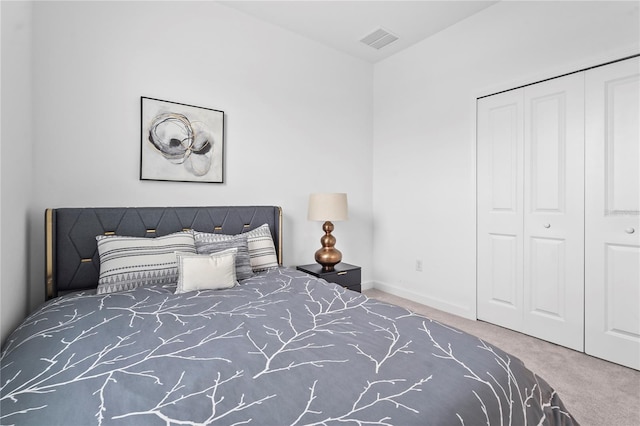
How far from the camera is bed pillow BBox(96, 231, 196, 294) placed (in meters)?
1.93

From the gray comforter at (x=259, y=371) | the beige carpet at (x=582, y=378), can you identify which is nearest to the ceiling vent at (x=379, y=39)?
the gray comforter at (x=259, y=371)

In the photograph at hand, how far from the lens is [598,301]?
88.7 inches

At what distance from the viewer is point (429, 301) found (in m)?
3.39

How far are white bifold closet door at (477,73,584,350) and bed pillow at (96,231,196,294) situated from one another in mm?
2673

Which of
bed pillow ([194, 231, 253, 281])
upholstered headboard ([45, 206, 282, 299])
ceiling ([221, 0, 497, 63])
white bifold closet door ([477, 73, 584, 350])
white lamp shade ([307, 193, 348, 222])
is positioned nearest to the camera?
upholstered headboard ([45, 206, 282, 299])

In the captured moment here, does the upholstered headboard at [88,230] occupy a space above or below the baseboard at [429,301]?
above

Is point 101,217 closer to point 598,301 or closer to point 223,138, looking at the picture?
point 223,138

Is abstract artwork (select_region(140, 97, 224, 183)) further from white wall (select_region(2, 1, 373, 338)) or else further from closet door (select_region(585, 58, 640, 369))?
closet door (select_region(585, 58, 640, 369))

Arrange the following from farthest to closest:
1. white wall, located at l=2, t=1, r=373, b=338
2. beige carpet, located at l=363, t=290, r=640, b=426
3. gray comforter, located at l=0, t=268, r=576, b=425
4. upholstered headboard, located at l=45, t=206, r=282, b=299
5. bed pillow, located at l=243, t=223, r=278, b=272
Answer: bed pillow, located at l=243, t=223, r=278, b=272 < white wall, located at l=2, t=1, r=373, b=338 < upholstered headboard, located at l=45, t=206, r=282, b=299 < beige carpet, located at l=363, t=290, r=640, b=426 < gray comforter, located at l=0, t=268, r=576, b=425

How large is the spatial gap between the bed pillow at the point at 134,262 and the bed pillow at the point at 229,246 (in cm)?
15

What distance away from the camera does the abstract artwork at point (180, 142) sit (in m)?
2.44

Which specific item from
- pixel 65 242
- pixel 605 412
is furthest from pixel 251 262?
pixel 605 412

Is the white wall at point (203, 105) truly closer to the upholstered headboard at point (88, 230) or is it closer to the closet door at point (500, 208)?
the upholstered headboard at point (88, 230)

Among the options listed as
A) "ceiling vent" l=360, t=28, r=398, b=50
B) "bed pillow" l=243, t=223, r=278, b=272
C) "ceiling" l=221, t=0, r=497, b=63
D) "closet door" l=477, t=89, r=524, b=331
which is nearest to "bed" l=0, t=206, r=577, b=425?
"bed pillow" l=243, t=223, r=278, b=272
